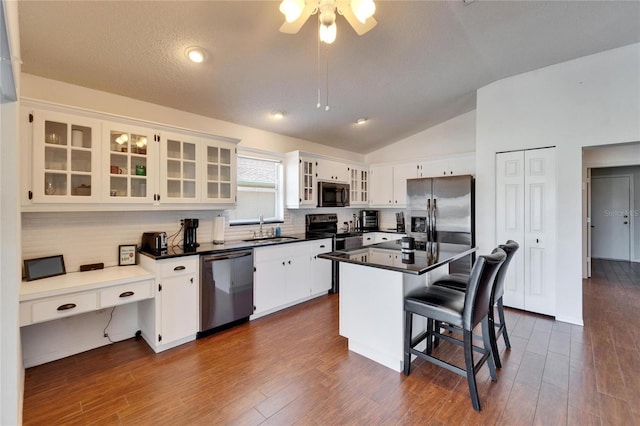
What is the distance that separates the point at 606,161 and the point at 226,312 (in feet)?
19.3

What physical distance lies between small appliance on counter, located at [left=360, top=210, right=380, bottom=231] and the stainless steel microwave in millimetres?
757

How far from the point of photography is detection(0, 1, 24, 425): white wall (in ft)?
4.37

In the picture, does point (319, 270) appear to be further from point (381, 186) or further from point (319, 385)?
point (381, 186)

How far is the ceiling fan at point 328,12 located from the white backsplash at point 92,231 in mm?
2384

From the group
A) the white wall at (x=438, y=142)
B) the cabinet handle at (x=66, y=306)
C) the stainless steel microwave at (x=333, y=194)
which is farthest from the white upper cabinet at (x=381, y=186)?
the cabinet handle at (x=66, y=306)

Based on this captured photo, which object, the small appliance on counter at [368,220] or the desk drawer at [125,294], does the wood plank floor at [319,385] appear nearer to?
the desk drawer at [125,294]

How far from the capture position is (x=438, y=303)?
2076 millimetres

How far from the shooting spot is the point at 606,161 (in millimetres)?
4312

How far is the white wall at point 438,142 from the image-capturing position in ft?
15.4

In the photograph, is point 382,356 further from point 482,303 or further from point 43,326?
point 43,326

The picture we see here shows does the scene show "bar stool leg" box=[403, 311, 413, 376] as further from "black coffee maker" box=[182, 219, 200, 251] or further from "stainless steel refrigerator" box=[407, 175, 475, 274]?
"black coffee maker" box=[182, 219, 200, 251]

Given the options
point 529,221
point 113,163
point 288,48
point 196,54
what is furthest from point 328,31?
point 529,221

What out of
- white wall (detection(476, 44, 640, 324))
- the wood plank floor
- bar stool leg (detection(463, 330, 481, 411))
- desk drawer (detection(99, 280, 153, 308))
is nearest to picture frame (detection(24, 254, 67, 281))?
desk drawer (detection(99, 280, 153, 308))

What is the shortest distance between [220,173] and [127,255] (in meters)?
1.27
